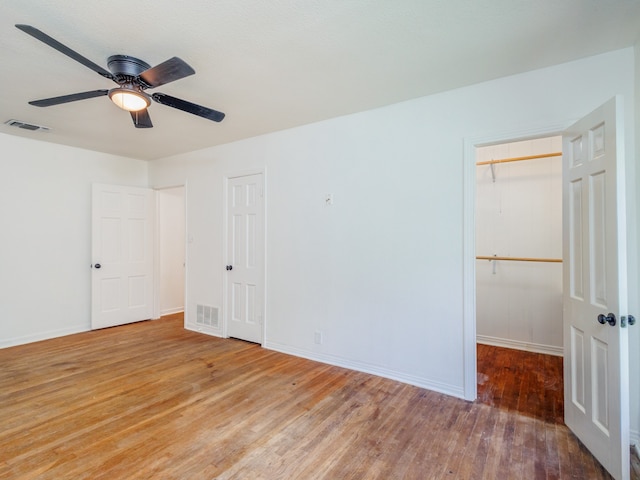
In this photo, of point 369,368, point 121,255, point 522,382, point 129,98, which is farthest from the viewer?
point 121,255

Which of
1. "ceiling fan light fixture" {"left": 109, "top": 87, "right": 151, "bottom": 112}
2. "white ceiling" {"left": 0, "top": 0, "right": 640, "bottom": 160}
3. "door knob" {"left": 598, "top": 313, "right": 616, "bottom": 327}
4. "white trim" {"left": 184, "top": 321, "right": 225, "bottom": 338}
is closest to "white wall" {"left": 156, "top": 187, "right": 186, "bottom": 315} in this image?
"white trim" {"left": 184, "top": 321, "right": 225, "bottom": 338}

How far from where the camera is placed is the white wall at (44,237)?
4.04 m

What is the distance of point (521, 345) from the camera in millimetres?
3873

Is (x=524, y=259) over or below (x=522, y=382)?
over

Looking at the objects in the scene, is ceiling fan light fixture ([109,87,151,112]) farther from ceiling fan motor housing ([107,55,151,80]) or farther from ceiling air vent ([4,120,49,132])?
ceiling air vent ([4,120,49,132])

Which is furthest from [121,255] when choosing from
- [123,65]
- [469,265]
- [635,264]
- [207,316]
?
[635,264]

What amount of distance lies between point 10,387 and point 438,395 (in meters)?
3.78

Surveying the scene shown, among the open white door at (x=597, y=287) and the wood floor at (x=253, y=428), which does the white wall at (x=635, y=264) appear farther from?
the wood floor at (x=253, y=428)

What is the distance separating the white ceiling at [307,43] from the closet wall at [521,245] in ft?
5.77

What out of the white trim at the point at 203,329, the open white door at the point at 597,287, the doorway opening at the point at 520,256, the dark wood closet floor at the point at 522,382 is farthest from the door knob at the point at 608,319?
the white trim at the point at 203,329

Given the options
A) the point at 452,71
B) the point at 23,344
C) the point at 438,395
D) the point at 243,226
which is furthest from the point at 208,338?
the point at 452,71

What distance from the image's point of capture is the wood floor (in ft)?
6.14

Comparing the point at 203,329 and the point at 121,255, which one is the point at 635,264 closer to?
the point at 203,329

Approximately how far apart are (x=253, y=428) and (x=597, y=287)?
94.3 inches
